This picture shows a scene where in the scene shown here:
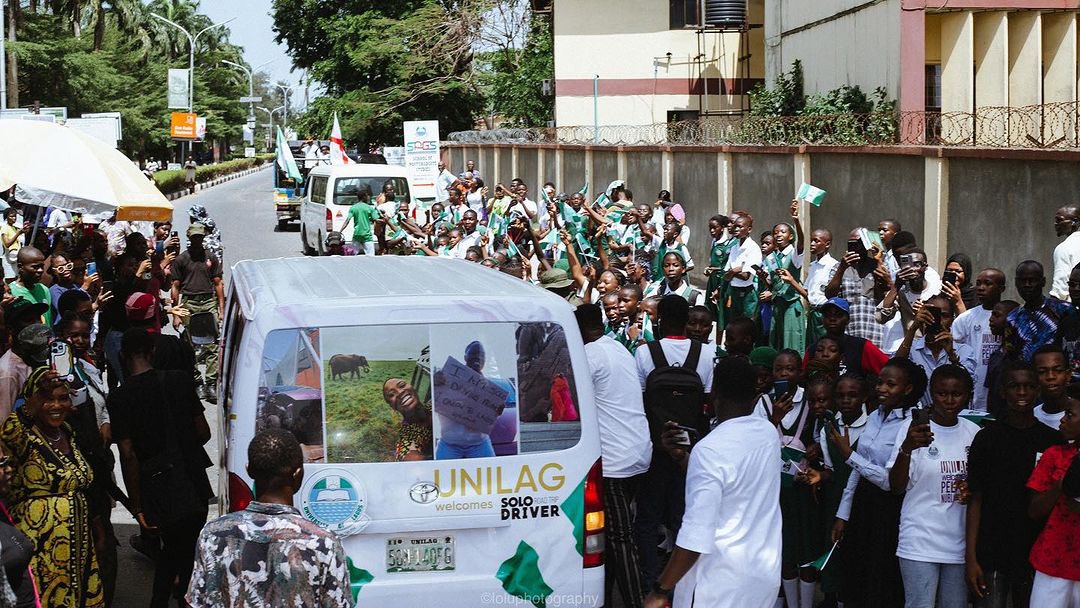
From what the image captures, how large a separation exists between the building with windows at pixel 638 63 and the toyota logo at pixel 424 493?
109ft

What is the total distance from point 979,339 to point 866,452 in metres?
2.50

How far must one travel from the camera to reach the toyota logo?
5.42m

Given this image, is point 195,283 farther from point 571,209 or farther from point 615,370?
point 615,370

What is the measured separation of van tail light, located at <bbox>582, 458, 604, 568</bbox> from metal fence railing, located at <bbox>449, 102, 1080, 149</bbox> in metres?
8.12

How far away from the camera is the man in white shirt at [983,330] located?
27.1ft

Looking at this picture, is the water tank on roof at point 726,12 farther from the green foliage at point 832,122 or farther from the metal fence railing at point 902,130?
the metal fence railing at point 902,130

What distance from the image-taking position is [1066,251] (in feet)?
29.0

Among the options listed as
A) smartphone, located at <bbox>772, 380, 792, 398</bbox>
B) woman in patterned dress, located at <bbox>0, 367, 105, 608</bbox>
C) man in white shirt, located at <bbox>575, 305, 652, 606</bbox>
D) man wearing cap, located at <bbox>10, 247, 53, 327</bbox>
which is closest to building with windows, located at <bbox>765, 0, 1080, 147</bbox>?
man wearing cap, located at <bbox>10, 247, 53, 327</bbox>

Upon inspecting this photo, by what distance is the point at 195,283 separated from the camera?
43.4ft

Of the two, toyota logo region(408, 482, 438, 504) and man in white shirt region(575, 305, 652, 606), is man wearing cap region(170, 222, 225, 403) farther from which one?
toyota logo region(408, 482, 438, 504)

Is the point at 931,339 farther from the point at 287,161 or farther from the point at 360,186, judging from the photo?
the point at 287,161

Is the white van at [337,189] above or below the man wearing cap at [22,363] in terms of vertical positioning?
above

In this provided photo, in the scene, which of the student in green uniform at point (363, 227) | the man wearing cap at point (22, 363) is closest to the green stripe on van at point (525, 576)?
the man wearing cap at point (22, 363)

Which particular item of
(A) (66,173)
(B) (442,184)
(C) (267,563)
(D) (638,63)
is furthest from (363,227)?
(D) (638,63)
